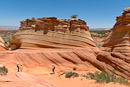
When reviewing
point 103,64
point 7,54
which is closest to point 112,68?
point 103,64

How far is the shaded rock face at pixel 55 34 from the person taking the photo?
41.3 feet

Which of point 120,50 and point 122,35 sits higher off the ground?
point 122,35

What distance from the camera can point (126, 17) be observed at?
11227mm

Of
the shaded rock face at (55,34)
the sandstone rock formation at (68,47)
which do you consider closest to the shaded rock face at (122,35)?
the sandstone rock formation at (68,47)

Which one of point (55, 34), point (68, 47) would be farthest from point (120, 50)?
point (55, 34)

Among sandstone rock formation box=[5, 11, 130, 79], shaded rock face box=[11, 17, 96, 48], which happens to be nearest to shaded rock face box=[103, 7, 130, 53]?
sandstone rock formation box=[5, 11, 130, 79]

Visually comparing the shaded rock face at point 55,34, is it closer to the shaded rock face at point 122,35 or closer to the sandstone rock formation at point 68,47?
the sandstone rock formation at point 68,47

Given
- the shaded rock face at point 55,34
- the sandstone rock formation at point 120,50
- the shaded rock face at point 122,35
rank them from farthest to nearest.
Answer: the shaded rock face at point 55,34 < the shaded rock face at point 122,35 < the sandstone rock formation at point 120,50

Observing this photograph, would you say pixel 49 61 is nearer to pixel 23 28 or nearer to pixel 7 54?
pixel 7 54

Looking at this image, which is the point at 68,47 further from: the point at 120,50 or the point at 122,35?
the point at 122,35

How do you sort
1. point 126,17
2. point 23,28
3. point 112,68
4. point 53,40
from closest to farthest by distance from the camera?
point 112,68, point 126,17, point 53,40, point 23,28

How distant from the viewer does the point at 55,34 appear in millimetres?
12898

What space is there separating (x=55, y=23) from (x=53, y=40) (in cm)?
217

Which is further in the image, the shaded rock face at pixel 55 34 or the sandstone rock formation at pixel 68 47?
the shaded rock face at pixel 55 34
